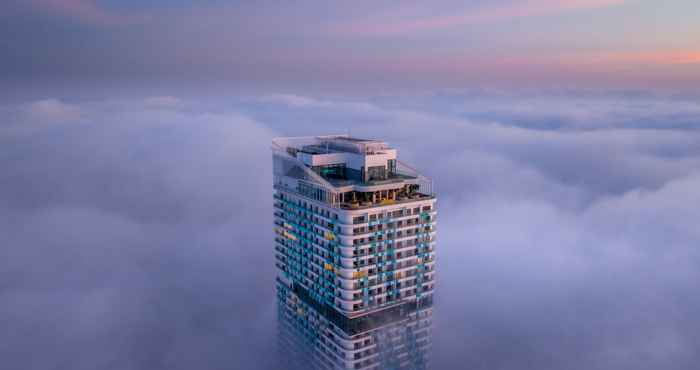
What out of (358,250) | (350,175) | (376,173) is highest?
(376,173)

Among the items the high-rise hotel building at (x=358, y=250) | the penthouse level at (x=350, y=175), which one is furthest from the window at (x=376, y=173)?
the high-rise hotel building at (x=358, y=250)

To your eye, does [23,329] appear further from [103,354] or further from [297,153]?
[297,153]

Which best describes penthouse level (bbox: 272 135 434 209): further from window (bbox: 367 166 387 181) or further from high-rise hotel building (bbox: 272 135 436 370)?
high-rise hotel building (bbox: 272 135 436 370)

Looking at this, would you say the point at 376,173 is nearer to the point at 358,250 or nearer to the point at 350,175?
the point at 350,175

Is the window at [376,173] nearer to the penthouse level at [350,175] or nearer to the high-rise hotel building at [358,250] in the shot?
the penthouse level at [350,175]

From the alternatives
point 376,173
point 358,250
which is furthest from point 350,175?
point 358,250

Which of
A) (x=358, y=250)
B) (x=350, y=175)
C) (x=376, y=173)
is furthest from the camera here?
(x=350, y=175)
